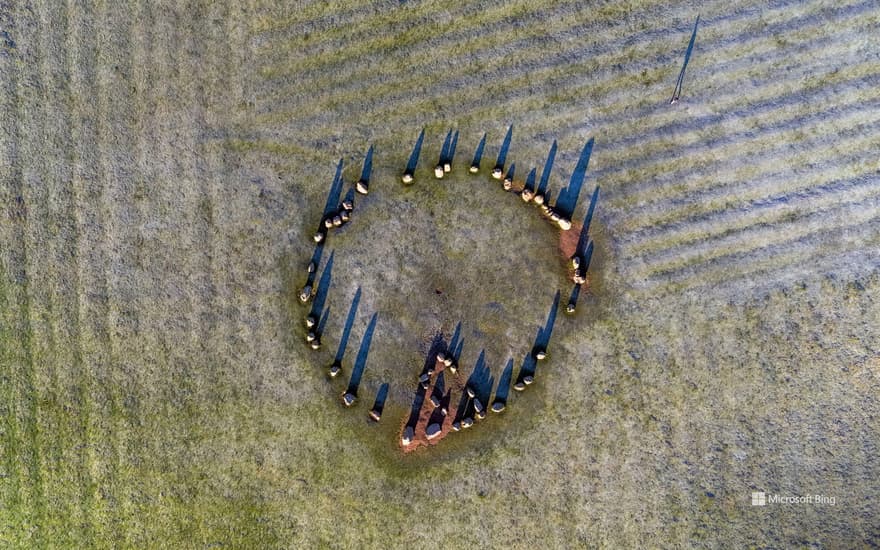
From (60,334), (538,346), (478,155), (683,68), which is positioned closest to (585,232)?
(538,346)

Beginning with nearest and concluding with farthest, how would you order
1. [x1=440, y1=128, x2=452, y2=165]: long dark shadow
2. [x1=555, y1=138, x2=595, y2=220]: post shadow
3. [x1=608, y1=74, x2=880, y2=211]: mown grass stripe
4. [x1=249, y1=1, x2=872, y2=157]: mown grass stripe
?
[x1=608, y1=74, x2=880, y2=211]: mown grass stripe, [x1=249, y1=1, x2=872, y2=157]: mown grass stripe, [x1=555, y1=138, x2=595, y2=220]: post shadow, [x1=440, y1=128, x2=452, y2=165]: long dark shadow

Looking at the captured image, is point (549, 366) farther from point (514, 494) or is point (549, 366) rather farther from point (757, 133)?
point (757, 133)

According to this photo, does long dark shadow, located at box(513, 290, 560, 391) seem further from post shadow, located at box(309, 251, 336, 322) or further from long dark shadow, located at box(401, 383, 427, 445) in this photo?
post shadow, located at box(309, 251, 336, 322)

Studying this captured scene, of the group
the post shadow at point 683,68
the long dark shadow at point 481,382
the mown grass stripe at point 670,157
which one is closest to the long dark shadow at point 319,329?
the long dark shadow at point 481,382

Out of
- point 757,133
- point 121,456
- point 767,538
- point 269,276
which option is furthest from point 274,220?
point 767,538

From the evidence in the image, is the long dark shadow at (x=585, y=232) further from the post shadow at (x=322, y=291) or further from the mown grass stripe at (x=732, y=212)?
the post shadow at (x=322, y=291)

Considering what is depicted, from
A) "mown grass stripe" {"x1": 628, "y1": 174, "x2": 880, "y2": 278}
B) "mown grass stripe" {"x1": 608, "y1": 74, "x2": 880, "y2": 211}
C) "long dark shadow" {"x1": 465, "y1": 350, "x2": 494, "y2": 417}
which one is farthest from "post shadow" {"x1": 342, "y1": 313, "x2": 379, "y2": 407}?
"mown grass stripe" {"x1": 628, "y1": 174, "x2": 880, "y2": 278}

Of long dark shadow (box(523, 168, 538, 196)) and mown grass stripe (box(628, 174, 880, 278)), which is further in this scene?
long dark shadow (box(523, 168, 538, 196))
